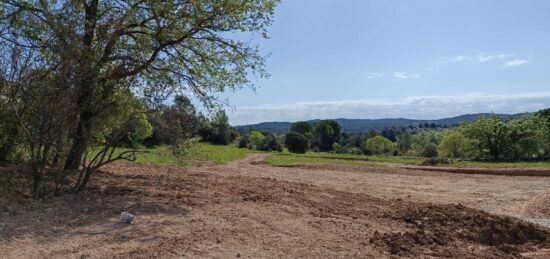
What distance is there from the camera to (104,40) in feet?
35.6

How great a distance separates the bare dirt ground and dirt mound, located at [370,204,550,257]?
0.06 feet

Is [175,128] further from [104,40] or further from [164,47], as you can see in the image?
[164,47]

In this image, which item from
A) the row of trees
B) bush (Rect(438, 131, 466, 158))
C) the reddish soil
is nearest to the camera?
the reddish soil

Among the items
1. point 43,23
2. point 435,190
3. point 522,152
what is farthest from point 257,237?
point 522,152

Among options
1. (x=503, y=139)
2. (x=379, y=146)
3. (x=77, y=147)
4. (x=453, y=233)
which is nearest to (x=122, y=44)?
(x=77, y=147)

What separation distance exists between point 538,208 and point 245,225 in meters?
8.19

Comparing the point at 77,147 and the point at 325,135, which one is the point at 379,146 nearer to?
the point at 325,135

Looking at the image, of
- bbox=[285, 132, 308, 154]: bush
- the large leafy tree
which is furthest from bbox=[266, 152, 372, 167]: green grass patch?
bbox=[285, 132, 308, 154]: bush

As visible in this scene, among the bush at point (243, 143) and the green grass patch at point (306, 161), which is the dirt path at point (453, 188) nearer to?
the green grass patch at point (306, 161)

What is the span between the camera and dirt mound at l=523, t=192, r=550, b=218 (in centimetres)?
1195

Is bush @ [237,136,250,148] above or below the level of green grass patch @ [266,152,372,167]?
above

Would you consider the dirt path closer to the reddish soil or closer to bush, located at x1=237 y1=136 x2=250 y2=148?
the reddish soil

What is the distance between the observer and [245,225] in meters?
8.34

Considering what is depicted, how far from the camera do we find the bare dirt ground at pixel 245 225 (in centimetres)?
692
